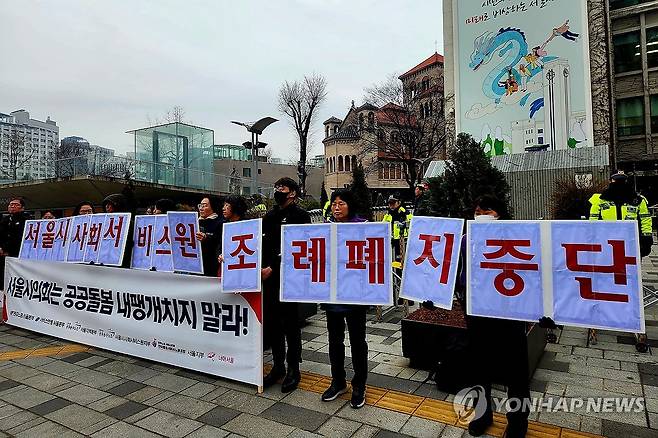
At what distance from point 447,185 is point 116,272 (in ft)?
17.9

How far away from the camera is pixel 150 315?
469 cm

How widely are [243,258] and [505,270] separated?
2.36 m

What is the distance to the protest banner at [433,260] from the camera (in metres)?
3.36

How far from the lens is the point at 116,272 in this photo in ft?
16.7

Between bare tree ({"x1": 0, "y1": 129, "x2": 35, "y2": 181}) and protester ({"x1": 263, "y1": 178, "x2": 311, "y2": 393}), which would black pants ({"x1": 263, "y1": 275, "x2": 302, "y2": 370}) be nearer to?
protester ({"x1": 263, "y1": 178, "x2": 311, "y2": 393})

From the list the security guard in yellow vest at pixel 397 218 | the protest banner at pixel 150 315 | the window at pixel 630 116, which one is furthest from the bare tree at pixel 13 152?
the window at pixel 630 116

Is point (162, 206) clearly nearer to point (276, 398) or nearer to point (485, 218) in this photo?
point (276, 398)

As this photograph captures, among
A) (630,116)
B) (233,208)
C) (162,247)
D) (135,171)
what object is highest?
(630,116)

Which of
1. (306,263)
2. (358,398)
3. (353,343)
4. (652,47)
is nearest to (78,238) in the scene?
(306,263)

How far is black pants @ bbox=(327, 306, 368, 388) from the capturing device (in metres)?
3.63

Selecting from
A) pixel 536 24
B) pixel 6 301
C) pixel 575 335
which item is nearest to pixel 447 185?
pixel 575 335

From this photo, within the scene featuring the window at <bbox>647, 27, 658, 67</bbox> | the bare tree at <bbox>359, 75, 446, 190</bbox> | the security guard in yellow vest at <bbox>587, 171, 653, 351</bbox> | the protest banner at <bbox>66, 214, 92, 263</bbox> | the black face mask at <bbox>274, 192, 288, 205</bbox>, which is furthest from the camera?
the bare tree at <bbox>359, 75, 446, 190</bbox>

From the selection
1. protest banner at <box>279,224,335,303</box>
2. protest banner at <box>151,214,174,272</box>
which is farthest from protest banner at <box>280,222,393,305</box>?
protest banner at <box>151,214,174,272</box>
